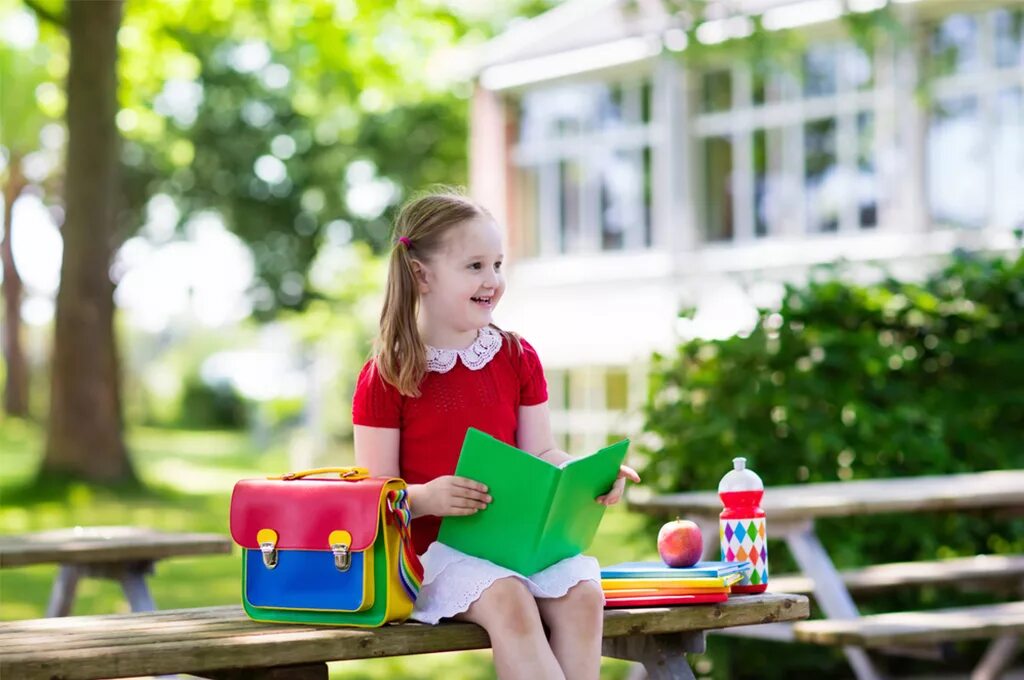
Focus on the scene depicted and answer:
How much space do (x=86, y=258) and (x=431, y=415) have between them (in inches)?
523

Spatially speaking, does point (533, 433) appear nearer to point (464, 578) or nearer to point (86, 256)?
point (464, 578)

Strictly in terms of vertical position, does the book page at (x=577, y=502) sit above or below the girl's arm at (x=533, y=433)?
below

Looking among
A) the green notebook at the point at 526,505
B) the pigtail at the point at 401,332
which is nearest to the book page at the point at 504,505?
the green notebook at the point at 526,505

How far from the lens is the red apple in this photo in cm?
399

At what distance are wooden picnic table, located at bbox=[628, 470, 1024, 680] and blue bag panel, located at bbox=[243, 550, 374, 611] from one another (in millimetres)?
2262

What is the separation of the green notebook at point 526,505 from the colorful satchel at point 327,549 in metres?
0.15

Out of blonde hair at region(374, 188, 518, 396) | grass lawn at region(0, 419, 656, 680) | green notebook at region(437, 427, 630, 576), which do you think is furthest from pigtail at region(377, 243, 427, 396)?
grass lawn at region(0, 419, 656, 680)

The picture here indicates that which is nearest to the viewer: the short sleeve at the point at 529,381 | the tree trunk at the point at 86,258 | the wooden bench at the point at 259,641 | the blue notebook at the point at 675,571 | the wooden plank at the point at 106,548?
the wooden bench at the point at 259,641

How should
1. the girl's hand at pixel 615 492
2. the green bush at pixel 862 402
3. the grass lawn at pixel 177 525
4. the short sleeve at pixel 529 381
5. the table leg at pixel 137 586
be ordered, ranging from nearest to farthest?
1. the girl's hand at pixel 615 492
2. the short sleeve at pixel 529 381
3. the table leg at pixel 137 586
4. the green bush at pixel 862 402
5. the grass lawn at pixel 177 525

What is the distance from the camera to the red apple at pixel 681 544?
157 inches

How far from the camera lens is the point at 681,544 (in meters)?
3.98

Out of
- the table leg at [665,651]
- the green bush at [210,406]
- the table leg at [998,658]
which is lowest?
the table leg at [998,658]

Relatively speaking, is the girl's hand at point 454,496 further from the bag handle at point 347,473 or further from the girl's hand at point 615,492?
the girl's hand at point 615,492

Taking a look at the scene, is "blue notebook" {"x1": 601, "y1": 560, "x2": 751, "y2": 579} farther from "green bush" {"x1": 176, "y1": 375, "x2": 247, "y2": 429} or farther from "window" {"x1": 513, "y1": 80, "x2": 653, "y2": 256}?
"green bush" {"x1": 176, "y1": 375, "x2": 247, "y2": 429}
